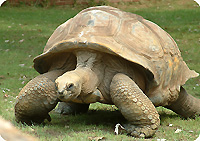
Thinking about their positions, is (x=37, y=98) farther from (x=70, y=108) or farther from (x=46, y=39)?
(x=46, y=39)

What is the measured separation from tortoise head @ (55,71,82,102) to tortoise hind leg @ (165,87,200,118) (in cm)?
199

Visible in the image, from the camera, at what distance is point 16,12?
47.6ft

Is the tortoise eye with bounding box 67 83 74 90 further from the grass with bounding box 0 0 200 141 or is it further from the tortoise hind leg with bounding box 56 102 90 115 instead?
the tortoise hind leg with bounding box 56 102 90 115

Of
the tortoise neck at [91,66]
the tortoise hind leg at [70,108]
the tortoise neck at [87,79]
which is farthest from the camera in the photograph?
the tortoise hind leg at [70,108]

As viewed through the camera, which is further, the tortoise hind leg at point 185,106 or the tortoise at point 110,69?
the tortoise hind leg at point 185,106

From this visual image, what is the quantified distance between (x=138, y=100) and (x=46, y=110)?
1118 mm

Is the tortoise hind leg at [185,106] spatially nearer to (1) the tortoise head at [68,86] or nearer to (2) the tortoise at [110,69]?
(2) the tortoise at [110,69]

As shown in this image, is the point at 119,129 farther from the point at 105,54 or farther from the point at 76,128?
the point at 105,54

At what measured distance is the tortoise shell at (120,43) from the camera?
12.7ft

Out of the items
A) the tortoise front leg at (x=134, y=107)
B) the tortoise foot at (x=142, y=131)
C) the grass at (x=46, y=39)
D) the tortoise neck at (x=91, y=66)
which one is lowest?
the grass at (x=46, y=39)

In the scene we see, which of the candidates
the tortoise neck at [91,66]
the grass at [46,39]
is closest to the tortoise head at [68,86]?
the tortoise neck at [91,66]

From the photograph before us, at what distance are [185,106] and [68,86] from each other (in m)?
2.31

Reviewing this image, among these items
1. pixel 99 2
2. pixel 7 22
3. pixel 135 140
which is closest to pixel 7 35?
pixel 7 22

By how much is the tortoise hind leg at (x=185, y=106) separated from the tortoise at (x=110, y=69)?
17.9 inches
